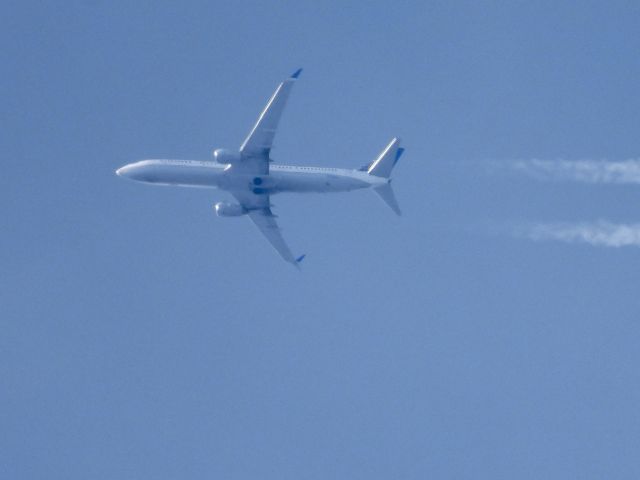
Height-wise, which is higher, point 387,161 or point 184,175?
point 184,175

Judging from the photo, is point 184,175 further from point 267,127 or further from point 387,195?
point 387,195

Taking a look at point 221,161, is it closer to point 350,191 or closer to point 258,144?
point 258,144

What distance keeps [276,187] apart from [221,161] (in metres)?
5.02

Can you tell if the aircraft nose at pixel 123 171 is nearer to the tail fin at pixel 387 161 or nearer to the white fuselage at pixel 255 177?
the white fuselage at pixel 255 177

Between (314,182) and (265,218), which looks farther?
(265,218)

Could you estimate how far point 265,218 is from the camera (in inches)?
5034

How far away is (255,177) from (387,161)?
10990mm

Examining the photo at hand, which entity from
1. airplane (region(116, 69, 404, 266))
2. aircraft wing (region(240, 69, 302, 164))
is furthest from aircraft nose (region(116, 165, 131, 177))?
aircraft wing (region(240, 69, 302, 164))

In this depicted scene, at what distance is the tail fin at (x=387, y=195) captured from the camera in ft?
400

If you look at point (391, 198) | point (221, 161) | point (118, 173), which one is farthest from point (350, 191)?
point (118, 173)

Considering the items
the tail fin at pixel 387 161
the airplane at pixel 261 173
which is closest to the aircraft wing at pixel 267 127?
the airplane at pixel 261 173

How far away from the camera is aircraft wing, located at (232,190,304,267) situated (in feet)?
412

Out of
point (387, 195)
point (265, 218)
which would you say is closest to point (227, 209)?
point (265, 218)

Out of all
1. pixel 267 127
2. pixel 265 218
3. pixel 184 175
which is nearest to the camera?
pixel 267 127
